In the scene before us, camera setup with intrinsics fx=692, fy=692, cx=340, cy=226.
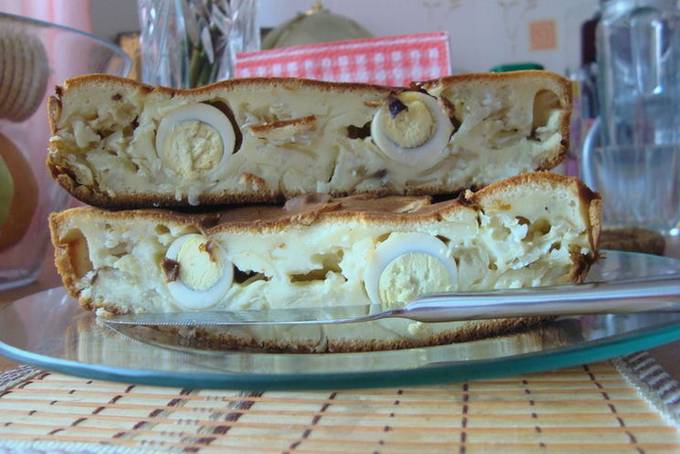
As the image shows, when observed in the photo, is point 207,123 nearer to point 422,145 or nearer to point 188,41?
point 422,145

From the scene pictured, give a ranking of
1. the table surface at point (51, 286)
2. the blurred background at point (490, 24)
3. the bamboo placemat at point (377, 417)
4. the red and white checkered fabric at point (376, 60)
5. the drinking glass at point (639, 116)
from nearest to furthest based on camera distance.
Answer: the bamboo placemat at point (377, 417) → the table surface at point (51, 286) → the red and white checkered fabric at point (376, 60) → the drinking glass at point (639, 116) → the blurred background at point (490, 24)

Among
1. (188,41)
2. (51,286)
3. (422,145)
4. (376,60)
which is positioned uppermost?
(188,41)

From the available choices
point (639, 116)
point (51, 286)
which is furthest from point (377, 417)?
point (639, 116)

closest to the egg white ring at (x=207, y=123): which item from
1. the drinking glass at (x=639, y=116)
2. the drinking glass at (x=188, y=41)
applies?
the drinking glass at (x=188, y=41)

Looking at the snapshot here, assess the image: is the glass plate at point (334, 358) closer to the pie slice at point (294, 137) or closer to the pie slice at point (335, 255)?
the pie slice at point (335, 255)

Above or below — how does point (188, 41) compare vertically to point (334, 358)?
above

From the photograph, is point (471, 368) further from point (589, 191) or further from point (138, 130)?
point (138, 130)

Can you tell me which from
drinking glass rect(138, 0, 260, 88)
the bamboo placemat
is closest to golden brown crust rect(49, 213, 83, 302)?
the bamboo placemat
